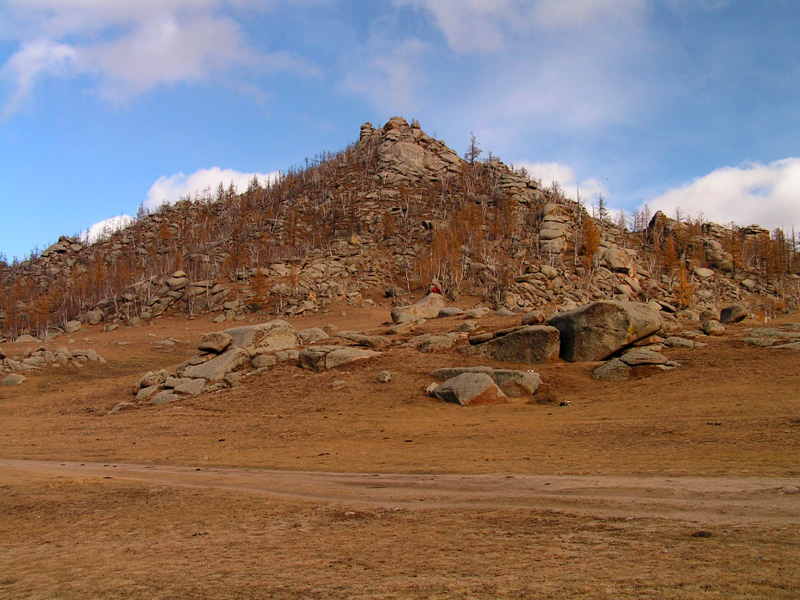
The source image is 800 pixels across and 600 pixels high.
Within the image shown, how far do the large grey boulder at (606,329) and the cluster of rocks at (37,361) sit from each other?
108 feet

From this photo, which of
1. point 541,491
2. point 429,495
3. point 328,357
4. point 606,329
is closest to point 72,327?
point 328,357

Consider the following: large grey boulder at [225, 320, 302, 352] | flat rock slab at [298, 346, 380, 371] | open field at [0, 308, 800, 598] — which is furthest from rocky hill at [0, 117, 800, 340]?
open field at [0, 308, 800, 598]

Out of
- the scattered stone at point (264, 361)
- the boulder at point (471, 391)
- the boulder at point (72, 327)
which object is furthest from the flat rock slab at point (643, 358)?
the boulder at point (72, 327)

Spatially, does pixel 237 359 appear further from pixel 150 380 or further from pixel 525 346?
pixel 525 346

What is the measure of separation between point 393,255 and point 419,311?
31458 mm

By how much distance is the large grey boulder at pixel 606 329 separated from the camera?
2309cm

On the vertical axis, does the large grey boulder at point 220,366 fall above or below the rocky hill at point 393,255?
below

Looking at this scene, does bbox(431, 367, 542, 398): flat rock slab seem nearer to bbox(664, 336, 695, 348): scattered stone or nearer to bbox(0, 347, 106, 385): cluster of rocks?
bbox(664, 336, 695, 348): scattered stone

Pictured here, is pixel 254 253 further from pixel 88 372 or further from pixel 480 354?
pixel 480 354

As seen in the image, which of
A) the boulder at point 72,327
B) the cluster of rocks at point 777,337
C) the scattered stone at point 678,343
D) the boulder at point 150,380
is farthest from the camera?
the boulder at point 72,327

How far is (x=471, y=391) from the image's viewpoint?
19.4 metres

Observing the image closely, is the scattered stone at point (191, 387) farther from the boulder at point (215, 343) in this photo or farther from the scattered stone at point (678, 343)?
the scattered stone at point (678, 343)

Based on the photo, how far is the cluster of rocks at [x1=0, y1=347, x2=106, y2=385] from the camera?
32134 mm

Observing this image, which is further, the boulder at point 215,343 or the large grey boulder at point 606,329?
the boulder at point 215,343
